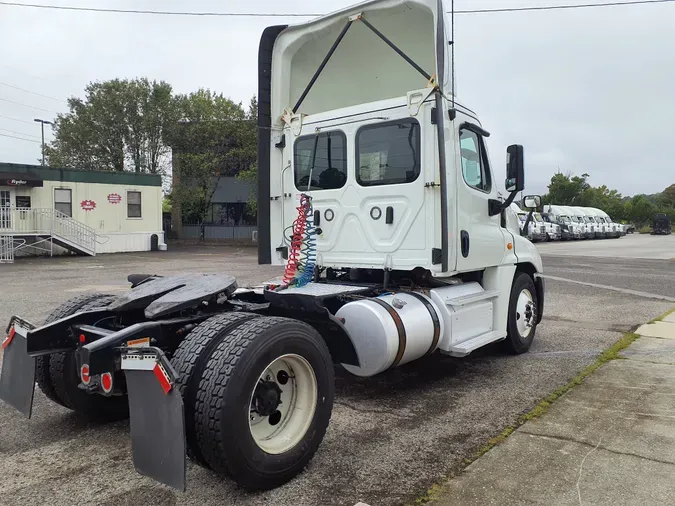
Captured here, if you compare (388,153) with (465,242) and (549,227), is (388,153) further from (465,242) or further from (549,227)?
(549,227)

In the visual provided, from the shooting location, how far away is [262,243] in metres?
6.43

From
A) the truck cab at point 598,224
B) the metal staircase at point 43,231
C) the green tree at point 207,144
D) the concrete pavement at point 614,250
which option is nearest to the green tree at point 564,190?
the truck cab at point 598,224

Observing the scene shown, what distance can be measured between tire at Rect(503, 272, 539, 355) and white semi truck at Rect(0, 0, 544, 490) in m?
0.02

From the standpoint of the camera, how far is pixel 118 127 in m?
33.2

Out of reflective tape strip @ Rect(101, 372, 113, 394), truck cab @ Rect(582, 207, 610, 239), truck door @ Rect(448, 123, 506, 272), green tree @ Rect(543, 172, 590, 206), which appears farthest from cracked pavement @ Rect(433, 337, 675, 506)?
green tree @ Rect(543, 172, 590, 206)

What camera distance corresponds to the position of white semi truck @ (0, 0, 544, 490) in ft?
9.84

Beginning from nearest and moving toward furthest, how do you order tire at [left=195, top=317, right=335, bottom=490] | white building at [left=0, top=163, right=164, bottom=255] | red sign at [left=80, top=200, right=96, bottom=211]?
tire at [left=195, top=317, right=335, bottom=490] → white building at [left=0, top=163, right=164, bottom=255] → red sign at [left=80, top=200, right=96, bottom=211]

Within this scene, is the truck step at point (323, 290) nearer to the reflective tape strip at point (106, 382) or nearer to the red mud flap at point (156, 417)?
the reflective tape strip at point (106, 382)

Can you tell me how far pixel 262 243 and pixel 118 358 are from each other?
3.41m

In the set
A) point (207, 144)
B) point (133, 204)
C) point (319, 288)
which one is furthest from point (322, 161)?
point (207, 144)

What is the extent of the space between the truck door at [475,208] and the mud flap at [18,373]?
3740 millimetres

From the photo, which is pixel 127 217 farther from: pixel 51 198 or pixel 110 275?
pixel 110 275

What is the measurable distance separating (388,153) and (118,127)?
3182cm

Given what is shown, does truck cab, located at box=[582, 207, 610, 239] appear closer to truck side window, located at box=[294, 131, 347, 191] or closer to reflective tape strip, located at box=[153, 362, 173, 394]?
truck side window, located at box=[294, 131, 347, 191]
